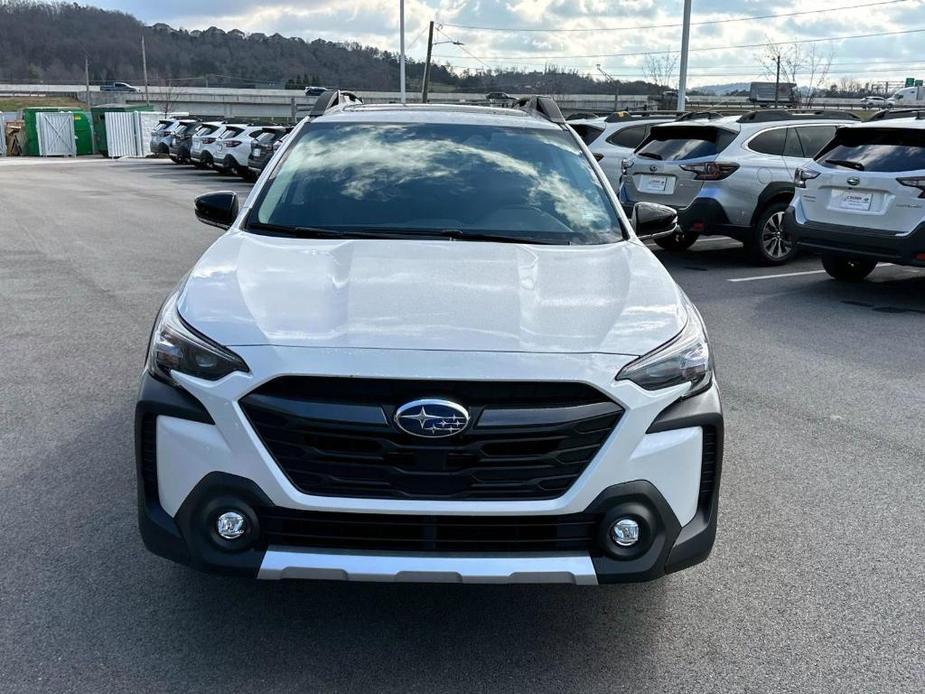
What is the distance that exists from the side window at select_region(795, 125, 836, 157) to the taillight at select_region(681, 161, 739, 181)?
1.30 metres

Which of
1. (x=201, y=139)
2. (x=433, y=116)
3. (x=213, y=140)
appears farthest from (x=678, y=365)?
(x=201, y=139)

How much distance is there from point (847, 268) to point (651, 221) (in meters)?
6.52

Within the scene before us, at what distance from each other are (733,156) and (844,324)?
141 inches

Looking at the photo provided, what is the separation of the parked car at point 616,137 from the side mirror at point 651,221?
9347 mm

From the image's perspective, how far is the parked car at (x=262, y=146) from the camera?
83.8 ft

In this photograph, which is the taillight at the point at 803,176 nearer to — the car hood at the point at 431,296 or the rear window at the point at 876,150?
the rear window at the point at 876,150

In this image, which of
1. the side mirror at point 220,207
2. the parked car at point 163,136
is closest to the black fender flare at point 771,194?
the side mirror at point 220,207

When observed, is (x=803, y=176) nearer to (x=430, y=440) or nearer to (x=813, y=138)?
(x=813, y=138)

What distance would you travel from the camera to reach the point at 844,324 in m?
8.18

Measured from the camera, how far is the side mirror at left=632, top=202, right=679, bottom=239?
467 centimetres

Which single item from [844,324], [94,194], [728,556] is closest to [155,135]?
[94,194]

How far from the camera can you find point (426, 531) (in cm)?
279

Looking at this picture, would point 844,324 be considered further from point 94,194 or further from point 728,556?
point 94,194

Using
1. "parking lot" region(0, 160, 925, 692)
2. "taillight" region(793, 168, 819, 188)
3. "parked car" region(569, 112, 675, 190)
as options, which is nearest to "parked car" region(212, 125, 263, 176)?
"parked car" region(569, 112, 675, 190)
